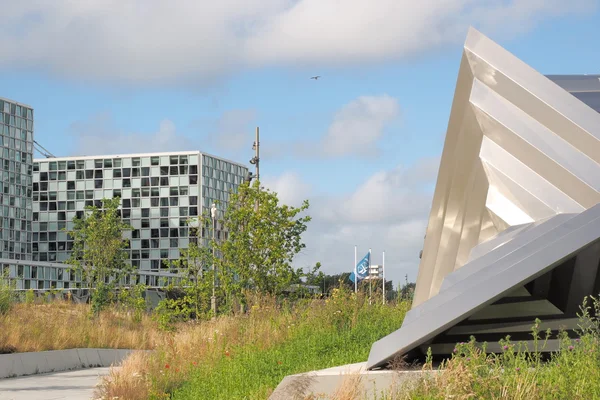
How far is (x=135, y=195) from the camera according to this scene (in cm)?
7600

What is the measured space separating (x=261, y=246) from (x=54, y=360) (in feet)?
23.3

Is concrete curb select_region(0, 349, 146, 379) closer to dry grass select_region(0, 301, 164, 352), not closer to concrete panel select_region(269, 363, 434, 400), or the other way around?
dry grass select_region(0, 301, 164, 352)

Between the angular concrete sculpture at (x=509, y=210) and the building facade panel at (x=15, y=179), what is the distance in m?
62.8

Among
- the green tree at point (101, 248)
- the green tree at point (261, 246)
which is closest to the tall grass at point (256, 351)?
the green tree at point (261, 246)

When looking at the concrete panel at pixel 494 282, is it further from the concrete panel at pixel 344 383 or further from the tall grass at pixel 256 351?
the tall grass at pixel 256 351

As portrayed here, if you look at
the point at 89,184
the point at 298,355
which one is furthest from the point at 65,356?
the point at 89,184

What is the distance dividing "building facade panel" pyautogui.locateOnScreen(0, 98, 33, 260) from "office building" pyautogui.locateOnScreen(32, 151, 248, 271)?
2922 mm

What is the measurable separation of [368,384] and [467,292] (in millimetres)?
1196

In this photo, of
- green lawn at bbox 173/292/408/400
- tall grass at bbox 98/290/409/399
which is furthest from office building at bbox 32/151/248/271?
green lawn at bbox 173/292/408/400

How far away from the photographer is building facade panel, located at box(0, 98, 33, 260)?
69938 millimetres

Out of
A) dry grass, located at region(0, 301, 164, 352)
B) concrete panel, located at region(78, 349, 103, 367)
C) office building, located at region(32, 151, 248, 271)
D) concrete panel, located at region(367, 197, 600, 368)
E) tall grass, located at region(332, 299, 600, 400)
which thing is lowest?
concrete panel, located at region(78, 349, 103, 367)

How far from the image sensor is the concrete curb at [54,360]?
43.9 feet

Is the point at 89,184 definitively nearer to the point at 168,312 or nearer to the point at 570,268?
the point at 168,312

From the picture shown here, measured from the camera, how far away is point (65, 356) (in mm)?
15406
